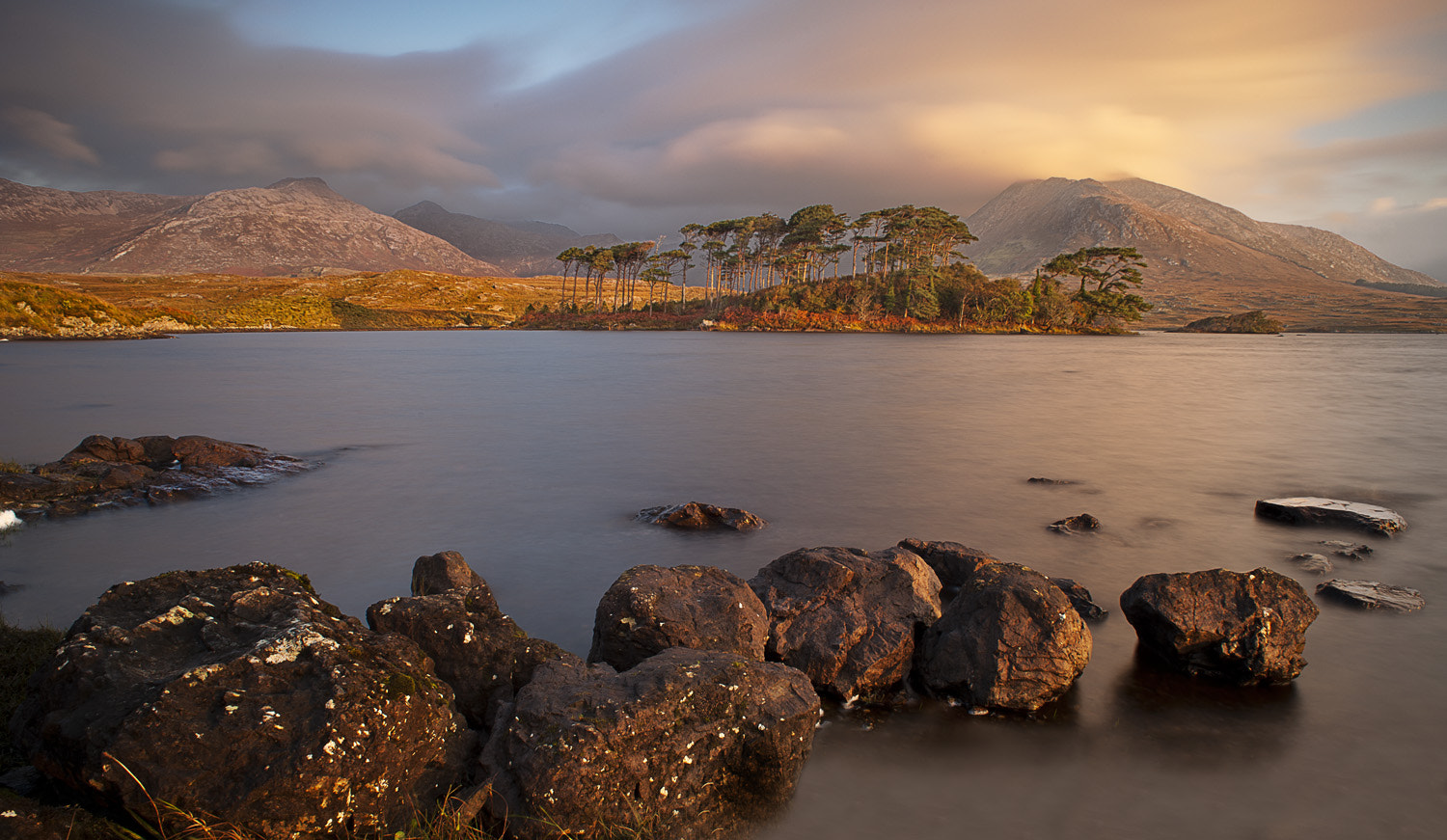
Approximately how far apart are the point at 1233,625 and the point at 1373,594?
3.20 metres

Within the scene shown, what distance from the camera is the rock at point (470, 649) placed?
4.75 meters

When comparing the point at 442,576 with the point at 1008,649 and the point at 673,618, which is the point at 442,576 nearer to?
the point at 673,618

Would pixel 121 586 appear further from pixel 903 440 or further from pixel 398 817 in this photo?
pixel 903 440

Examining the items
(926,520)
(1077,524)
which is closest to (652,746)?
(926,520)

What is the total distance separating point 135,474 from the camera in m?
11.8

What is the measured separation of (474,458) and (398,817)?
1353 cm

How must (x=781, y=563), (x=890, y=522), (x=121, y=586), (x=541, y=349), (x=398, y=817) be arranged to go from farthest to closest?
(x=541, y=349) → (x=890, y=522) → (x=781, y=563) → (x=121, y=586) → (x=398, y=817)

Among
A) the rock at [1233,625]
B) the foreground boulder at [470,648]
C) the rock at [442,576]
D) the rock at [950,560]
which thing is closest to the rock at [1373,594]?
the rock at [1233,625]

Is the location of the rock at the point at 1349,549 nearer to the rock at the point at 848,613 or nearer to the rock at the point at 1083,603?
the rock at the point at 1083,603

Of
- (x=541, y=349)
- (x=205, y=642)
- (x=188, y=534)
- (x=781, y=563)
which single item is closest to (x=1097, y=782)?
(x=781, y=563)

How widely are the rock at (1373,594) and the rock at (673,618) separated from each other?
666cm

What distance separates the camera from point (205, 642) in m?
4.07

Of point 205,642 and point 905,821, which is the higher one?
point 205,642

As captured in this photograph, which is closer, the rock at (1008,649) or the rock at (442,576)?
the rock at (1008,649)
